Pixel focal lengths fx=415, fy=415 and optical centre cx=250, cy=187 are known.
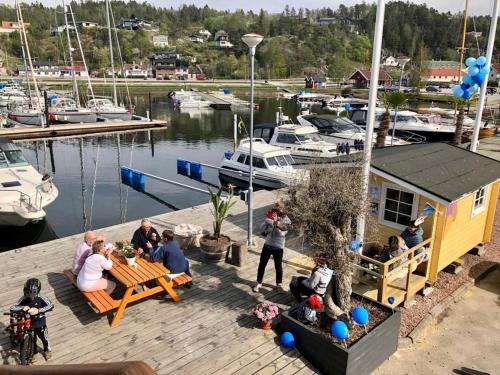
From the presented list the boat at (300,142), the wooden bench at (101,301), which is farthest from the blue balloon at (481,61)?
the wooden bench at (101,301)

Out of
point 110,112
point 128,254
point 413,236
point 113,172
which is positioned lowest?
point 113,172

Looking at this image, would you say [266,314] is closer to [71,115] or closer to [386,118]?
[386,118]

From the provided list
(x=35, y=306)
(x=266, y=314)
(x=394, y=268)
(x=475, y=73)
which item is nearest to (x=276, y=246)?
(x=266, y=314)

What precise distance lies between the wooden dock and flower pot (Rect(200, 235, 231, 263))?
34.0 m

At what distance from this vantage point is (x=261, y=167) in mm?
21297

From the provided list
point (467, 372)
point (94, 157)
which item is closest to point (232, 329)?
point (467, 372)

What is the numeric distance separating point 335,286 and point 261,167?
46.6ft

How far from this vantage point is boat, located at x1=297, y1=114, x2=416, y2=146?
27.7m

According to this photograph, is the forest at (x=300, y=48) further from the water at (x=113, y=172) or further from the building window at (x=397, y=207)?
the building window at (x=397, y=207)

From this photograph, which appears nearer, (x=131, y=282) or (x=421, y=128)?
(x=131, y=282)

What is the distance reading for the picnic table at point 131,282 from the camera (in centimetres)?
787

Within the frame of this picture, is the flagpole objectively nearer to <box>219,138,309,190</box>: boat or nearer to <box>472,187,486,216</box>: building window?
<box>472,187,486,216</box>: building window

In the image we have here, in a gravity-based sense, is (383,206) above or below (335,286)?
above

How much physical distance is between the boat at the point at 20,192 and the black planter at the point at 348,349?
1138cm
